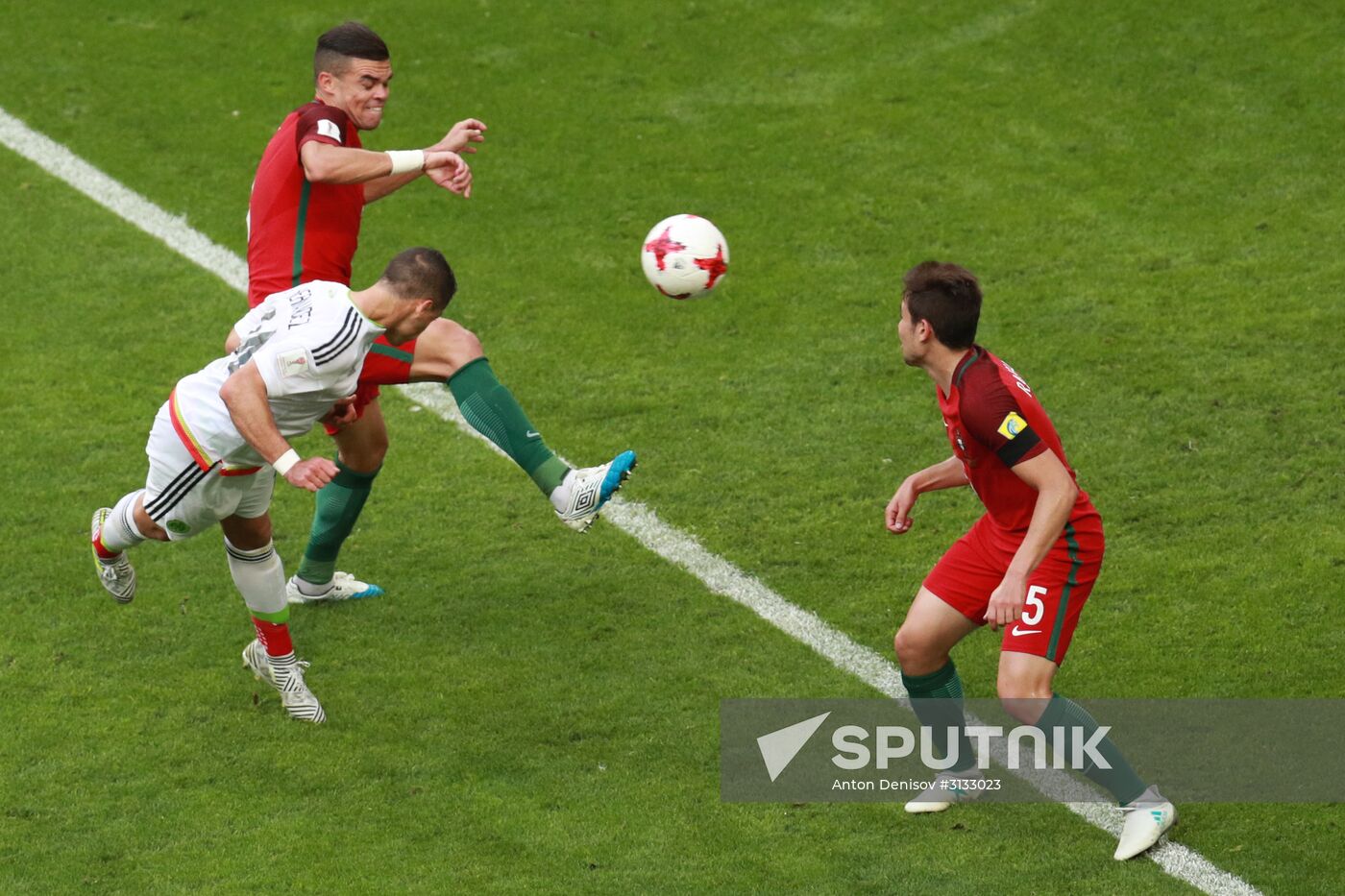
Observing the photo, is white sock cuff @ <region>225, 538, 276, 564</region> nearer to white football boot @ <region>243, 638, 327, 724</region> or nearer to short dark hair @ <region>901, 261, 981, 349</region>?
white football boot @ <region>243, 638, 327, 724</region>

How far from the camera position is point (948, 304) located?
5.12m

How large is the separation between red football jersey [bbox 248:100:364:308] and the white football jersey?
64 centimetres

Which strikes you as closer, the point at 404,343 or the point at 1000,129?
the point at 404,343

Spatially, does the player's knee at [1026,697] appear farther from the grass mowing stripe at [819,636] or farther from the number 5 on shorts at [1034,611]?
the grass mowing stripe at [819,636]

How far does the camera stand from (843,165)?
1064 centimetres

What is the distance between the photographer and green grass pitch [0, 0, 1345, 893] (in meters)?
5.51

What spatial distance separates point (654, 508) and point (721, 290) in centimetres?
219

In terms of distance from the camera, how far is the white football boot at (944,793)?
5570 mm

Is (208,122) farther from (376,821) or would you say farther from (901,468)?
(376,821)

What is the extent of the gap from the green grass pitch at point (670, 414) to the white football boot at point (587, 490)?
2.12ft

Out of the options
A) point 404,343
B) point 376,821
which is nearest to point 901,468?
point 404,343

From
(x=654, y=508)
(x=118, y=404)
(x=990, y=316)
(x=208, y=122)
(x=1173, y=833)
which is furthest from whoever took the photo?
(x=208, y=122)

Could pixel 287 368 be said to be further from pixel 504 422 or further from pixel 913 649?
pixel 913 649

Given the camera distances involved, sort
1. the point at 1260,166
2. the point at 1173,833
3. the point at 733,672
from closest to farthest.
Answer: the point at 1173,833, the point at 733,672, the point at 1260,166
